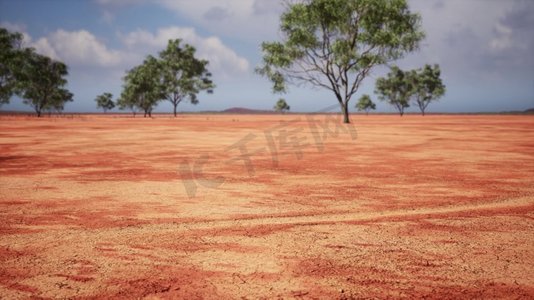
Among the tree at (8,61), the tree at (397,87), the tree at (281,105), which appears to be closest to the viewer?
the tree at (8,61)

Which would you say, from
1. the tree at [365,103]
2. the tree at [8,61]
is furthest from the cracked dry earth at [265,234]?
the tree at [365,103]

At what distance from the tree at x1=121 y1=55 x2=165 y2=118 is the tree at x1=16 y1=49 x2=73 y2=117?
13474 millimetres

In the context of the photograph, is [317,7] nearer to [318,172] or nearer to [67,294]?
[318,172]

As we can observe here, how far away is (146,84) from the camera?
273ft

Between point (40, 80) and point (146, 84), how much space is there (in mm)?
21108

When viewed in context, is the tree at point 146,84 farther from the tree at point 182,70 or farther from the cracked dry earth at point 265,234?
the cracked dry earth at point 265,234

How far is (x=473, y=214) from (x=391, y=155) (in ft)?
28.0

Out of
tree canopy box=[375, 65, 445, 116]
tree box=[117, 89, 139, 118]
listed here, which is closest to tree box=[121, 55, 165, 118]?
tree box=[117, 89, 139, 118]

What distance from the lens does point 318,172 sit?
10.4 m

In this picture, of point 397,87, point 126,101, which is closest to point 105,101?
point 126,101

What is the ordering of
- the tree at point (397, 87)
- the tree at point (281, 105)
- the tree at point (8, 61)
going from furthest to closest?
the tree at point (281, 105)
the tree at point (397, 87)
the tree at point (8, 61)

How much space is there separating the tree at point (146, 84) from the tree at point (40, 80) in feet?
44.2

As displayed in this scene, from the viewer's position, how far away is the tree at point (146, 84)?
80812mm

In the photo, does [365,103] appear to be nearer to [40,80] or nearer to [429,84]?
[429,84]
